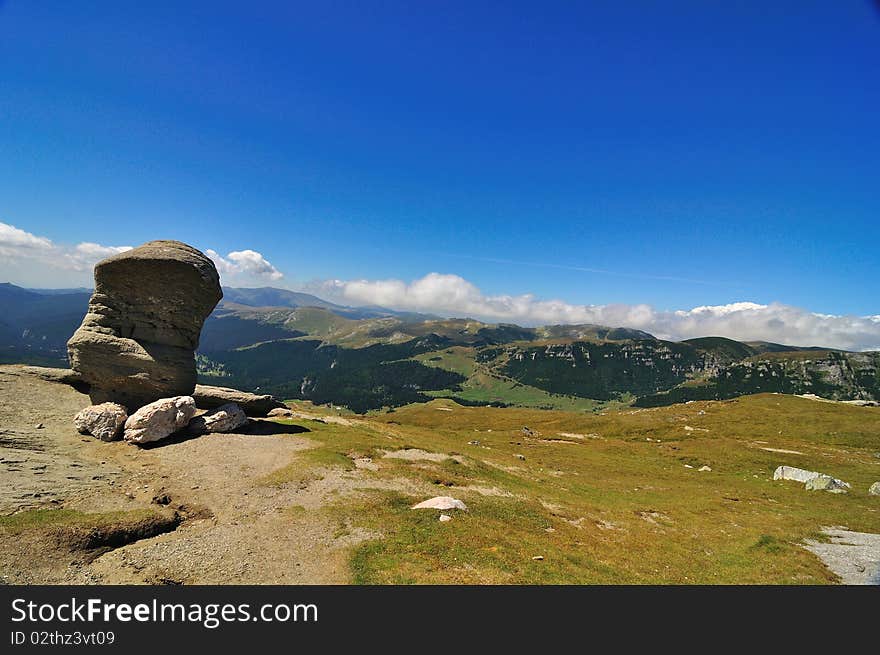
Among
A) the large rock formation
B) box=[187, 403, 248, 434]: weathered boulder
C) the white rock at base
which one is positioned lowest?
the white rock at base

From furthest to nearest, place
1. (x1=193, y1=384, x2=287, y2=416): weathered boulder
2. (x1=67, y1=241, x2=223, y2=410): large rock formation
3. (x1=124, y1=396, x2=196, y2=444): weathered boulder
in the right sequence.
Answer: (x1=193, y1=384, x2=287, y2=416): weathered boulder < (x1=67, y1=241, x2=223, y2=410): large rock formation < (x1=124, y1=396, x2=196, y2=444): weathered boulder

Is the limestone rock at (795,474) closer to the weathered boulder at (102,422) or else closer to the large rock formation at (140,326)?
the large rock formation at (140,326)

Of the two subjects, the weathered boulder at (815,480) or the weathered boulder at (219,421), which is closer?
the weathered boulder at (219,421)

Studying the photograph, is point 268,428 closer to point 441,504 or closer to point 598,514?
point 441,504

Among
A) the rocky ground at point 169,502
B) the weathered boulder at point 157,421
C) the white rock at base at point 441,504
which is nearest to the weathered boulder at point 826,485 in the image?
the white rock at base at point 441,504

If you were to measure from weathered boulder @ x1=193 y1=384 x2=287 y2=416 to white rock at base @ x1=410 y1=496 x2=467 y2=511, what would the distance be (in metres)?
31.5

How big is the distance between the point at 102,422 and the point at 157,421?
5642 mm

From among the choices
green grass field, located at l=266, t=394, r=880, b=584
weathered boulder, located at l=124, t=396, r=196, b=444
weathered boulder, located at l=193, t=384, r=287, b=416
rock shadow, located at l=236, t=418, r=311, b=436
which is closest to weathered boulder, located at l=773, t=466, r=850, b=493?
green grass field, located at l=266, t=394, r=880, b=584

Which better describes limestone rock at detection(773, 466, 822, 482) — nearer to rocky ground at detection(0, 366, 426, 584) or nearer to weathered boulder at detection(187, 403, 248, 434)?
rocky ground at detection(0, 366, 426, 584)

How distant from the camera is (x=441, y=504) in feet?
94.3

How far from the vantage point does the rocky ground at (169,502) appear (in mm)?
17875

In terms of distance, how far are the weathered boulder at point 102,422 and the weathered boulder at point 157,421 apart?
0.87m

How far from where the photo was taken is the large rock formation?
1721 inches
